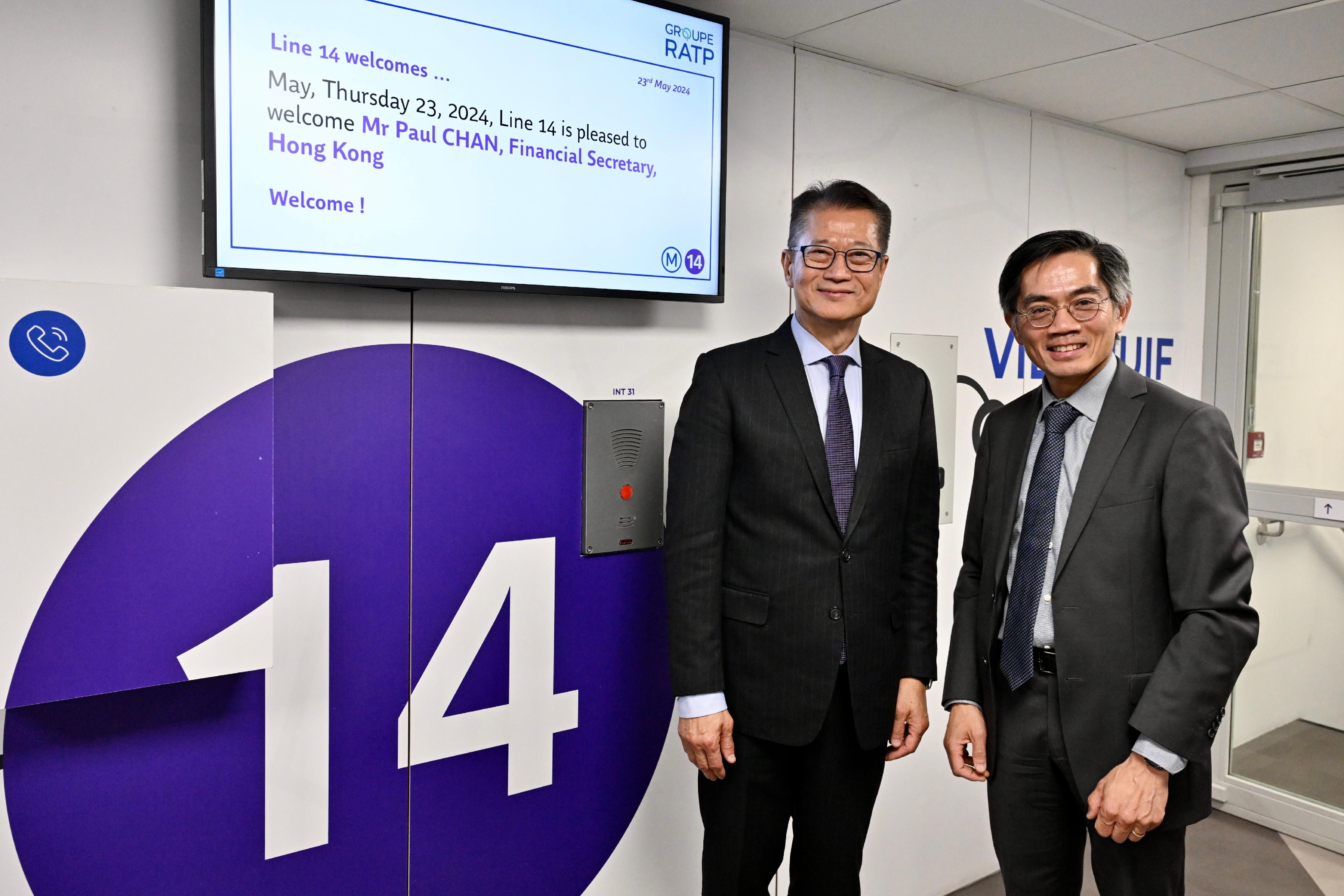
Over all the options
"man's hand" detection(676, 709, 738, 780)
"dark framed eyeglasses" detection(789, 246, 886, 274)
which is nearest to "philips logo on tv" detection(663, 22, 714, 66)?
"dark framed eyeglasses" detection(789, 246, 886, 274)

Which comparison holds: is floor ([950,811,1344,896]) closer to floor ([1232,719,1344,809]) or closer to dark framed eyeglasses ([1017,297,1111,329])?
floor ([1232,719,1344,809])

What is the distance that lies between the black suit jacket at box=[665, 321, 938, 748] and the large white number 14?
0.37 m

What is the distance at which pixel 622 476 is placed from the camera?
7.55 feet

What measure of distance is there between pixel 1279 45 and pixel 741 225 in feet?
5.08

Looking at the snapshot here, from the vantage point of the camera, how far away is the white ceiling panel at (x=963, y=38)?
230 cm

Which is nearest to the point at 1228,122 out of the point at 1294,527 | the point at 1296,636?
the point at 1294,527

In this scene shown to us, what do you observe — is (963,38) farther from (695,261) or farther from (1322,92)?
(1322,92)

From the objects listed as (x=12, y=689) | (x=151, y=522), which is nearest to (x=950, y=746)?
(x=151, y=522)

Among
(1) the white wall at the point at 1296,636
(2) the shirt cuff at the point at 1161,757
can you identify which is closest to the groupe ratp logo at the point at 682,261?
(2) the shirt cuff at the point at 1161,757

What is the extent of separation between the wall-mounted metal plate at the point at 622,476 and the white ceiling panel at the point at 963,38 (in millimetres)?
1123

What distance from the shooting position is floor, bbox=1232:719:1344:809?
372 cm

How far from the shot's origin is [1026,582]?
1.85m

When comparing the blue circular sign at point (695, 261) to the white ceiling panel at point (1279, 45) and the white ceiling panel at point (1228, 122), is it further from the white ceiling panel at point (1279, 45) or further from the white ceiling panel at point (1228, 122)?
the white ceiling panel at point (1228, 122)

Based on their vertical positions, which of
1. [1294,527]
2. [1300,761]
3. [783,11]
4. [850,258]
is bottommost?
[1300,761]
